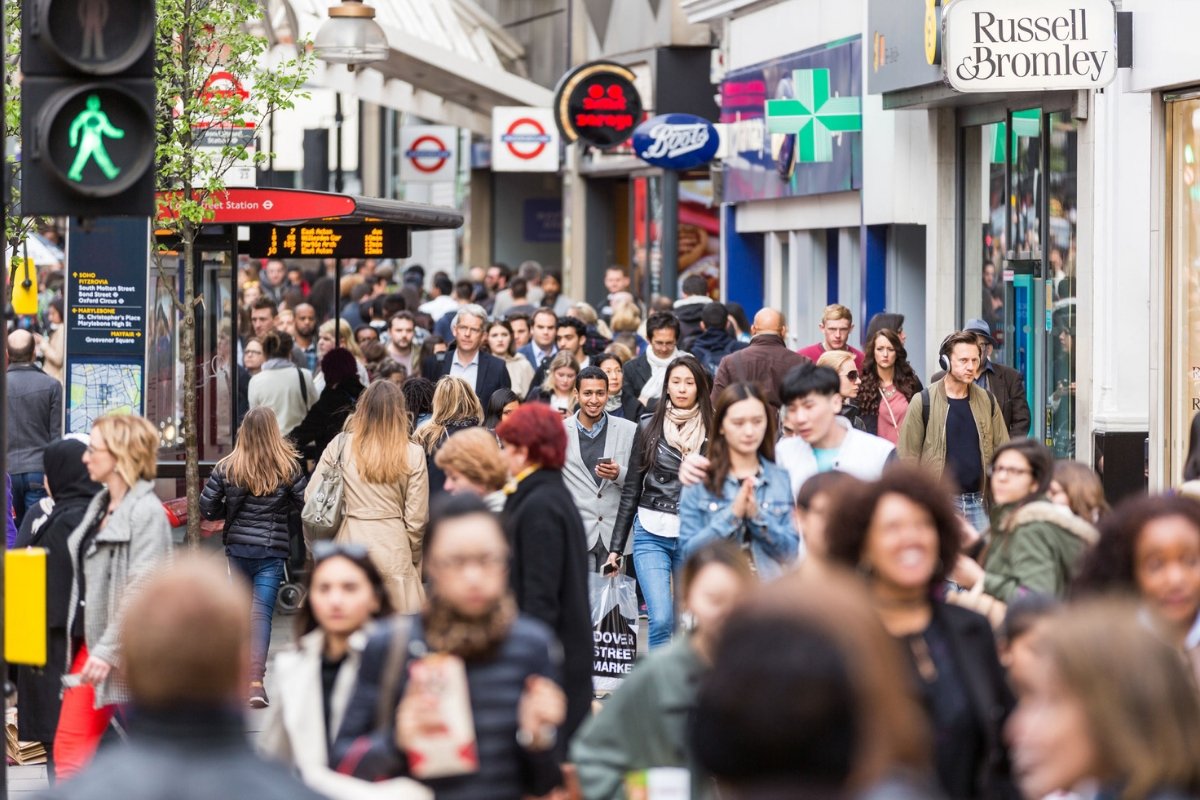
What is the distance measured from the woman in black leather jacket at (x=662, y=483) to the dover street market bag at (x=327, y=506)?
138cm

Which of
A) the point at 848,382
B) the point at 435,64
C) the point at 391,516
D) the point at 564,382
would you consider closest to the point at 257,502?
the point at 391,516

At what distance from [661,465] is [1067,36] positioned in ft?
16.9

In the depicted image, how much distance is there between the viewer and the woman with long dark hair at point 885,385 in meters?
12.8

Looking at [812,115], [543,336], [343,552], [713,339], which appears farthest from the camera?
[812,115]

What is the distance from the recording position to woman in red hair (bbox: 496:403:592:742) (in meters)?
7.15

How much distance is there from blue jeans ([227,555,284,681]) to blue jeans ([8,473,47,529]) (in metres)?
3.01

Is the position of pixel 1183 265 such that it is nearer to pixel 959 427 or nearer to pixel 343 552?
pixel 959 427

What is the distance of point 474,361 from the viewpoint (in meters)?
15.4

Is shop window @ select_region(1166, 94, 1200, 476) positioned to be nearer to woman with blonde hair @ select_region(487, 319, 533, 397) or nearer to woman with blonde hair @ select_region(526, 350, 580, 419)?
woman with blonde hair @ select_region(526, 350, 580, 419)

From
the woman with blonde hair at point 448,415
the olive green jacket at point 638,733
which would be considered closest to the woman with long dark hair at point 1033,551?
the olive green jacket at point 638,733

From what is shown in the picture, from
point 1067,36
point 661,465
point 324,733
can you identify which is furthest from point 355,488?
point 1067,36

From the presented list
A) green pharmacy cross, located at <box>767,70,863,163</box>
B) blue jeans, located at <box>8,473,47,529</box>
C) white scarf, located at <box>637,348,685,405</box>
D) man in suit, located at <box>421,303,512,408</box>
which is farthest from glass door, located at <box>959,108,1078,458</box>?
blue jeans, located at <box>8,473,47,529</box>

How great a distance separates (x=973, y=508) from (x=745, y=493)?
3842 millimetres

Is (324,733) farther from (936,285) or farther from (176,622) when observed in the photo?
(936,285)
